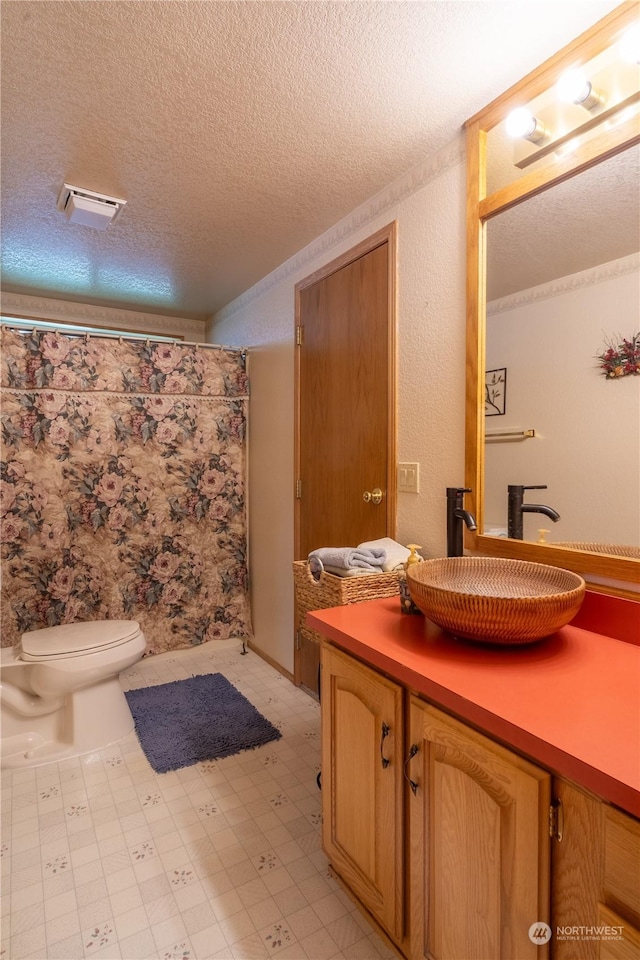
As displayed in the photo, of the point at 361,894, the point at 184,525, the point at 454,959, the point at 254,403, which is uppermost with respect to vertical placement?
the point at 254,403

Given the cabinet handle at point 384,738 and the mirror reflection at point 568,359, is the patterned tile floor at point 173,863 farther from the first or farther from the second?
the mirror reflection at point 568,359

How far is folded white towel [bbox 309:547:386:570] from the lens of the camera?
153 cm

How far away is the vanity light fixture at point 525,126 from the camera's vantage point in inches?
51.5

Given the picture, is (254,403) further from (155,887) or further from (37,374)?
(155,887)

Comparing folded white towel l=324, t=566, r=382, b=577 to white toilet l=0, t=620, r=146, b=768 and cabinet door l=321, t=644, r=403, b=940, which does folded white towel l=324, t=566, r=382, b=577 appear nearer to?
cabinet door l=321, t=644, r=403, b=940

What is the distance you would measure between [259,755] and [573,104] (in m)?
2.38

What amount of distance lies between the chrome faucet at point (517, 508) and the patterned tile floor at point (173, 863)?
3.64 ft

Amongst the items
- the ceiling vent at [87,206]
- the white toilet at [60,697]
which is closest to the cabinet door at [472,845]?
the white toilet at [60,697]

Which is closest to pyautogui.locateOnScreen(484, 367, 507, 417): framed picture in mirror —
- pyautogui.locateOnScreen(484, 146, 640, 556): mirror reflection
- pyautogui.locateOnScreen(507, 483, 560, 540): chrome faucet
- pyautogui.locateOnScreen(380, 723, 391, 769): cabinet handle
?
pyautogui.locateOnScreen(484, 146, 640, 556): mirror reflection

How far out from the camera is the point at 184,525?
2941mm

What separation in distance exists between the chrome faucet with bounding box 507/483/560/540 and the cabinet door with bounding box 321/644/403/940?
607 millimetres

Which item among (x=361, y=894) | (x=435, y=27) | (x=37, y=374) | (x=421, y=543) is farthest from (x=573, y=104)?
(x=37, y=374)

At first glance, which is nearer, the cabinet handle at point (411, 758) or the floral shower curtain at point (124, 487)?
the cabinet handle at point (411, 758)

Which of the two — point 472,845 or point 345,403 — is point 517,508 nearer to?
point 472,845
